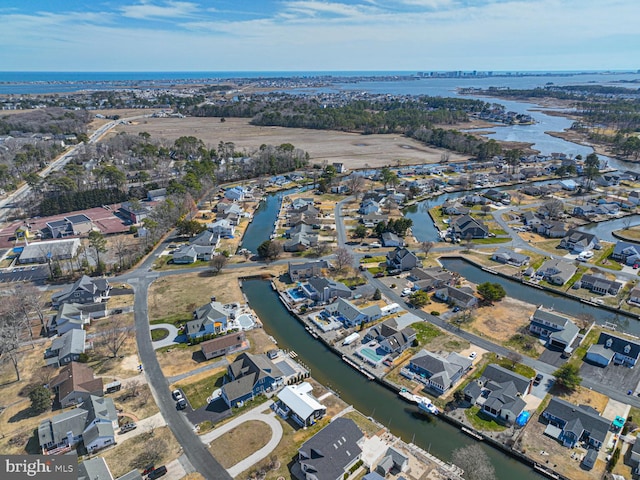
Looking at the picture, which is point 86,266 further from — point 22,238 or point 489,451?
point 489,451

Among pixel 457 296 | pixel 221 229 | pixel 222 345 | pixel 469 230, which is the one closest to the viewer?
pixel 222 345

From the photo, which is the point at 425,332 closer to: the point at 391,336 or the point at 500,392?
the point at 391,336

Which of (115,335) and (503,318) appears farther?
(503,318)

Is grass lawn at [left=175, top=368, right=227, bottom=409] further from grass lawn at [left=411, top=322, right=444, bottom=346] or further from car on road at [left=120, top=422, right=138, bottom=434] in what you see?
grass lawn at [left=411, top=322, right=444, bottom=346]

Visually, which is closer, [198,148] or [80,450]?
[80,450]

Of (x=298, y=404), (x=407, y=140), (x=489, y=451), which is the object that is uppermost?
(x=407, y=140)

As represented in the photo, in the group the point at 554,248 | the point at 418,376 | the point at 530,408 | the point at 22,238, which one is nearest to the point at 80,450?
the point at 418,376

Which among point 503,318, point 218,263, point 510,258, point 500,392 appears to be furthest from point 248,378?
point 510,258
